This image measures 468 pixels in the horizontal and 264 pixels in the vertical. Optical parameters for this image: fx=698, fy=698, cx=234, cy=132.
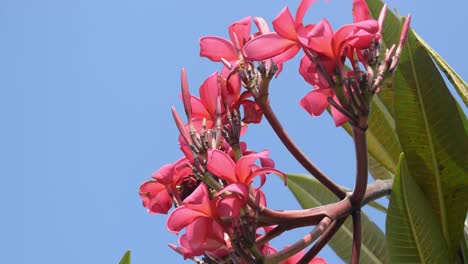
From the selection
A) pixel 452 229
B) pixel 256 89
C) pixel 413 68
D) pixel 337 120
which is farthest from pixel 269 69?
pixel 452 229

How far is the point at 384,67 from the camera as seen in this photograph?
960 mm

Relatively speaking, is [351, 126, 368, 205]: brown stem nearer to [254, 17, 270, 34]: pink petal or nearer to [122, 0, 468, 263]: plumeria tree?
[122, 0, 468, 263]: plumeria tree

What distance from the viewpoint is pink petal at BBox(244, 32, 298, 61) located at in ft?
3.25

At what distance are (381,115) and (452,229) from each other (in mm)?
317

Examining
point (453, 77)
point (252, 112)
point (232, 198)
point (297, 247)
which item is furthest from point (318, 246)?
point (453, 77)

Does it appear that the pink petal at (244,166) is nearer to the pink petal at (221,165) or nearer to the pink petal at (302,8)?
the pink petal at (221,165)

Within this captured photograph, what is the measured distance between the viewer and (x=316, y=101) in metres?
1.07

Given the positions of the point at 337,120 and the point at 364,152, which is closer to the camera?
the point at 364,152

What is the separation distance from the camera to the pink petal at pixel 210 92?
3.51ft

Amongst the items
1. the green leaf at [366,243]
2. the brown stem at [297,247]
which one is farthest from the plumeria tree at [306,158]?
the green leaf at [366,243]

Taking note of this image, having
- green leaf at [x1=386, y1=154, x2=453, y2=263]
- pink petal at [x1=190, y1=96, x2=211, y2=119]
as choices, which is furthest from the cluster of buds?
green leaf at [x1=386, y1=154, x2=453, y2=263]

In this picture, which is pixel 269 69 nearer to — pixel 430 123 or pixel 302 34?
pixel 302 34

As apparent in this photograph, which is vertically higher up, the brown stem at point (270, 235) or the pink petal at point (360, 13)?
the pink petal at point (360, 13)

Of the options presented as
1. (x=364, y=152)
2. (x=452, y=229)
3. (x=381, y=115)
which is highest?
(x=381, y=115)
